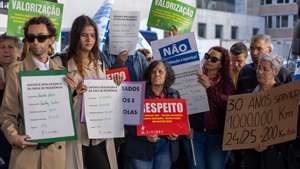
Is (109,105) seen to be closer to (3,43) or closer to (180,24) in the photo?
(3,43)

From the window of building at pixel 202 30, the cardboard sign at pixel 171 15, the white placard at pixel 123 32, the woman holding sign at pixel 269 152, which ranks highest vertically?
the window of building at pixel 202 30

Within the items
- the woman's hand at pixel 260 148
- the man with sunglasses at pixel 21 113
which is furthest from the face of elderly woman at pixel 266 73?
the man with sunglasses at pixel 21 113

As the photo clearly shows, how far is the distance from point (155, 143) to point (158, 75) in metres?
0.60

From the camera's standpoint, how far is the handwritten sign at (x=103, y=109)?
445 cm

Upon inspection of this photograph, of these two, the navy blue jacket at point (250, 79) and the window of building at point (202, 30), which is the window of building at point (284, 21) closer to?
the window of building at point (202, 30)

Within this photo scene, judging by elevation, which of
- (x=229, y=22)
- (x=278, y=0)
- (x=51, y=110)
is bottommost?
(x=51, y=110)

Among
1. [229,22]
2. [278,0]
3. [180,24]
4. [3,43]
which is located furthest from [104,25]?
[278,0]

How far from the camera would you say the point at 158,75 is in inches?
193

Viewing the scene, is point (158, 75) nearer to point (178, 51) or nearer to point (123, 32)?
point (178, 51)

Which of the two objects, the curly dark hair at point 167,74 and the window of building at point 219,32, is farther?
the window of building at point 219,32

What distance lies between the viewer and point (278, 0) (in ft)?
210

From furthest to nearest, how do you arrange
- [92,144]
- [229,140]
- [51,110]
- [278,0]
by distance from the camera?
1. [278,0]
2. [229,140]
3. [92,144]
4. [51,110]

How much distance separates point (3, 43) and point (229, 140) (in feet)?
7.39

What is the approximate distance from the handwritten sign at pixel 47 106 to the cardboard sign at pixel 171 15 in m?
2.36
